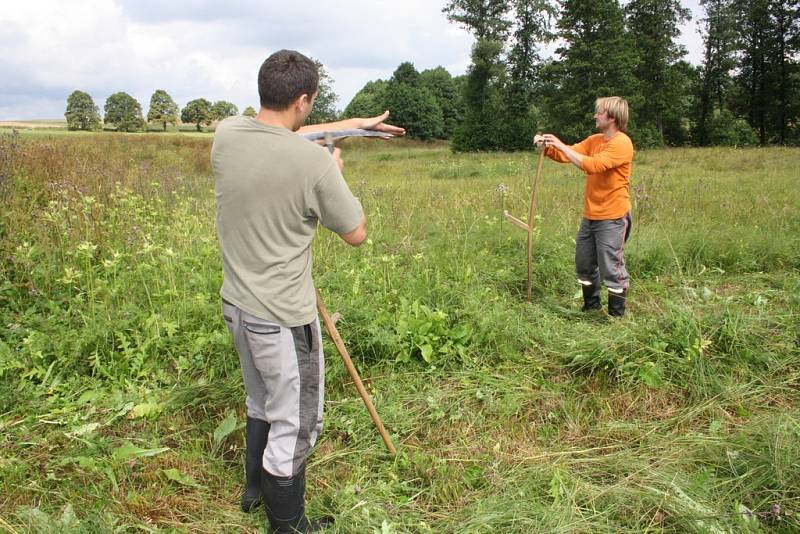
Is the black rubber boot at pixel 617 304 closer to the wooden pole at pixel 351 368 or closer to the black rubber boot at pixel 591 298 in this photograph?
the black rubber boot at pixel 591 298

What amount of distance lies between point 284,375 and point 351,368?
20.1 inches

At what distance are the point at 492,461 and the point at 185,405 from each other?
6.18 ft

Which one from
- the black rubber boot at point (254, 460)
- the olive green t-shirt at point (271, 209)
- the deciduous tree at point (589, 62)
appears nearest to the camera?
the olive green t-shirt at point (271, 209)

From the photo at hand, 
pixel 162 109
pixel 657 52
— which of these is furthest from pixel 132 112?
pixel 657 52

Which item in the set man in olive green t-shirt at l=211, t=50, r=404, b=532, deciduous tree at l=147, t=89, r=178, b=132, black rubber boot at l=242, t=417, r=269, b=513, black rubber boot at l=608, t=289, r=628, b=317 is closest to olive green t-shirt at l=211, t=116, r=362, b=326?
man in olive green t-shirt at l=211, t=50, r=404, b=532

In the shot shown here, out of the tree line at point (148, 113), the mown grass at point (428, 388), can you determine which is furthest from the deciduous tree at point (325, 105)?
the mown grass at point (428, 388)

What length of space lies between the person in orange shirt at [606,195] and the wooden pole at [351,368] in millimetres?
2552

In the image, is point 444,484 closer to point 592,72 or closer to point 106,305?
point 106,305

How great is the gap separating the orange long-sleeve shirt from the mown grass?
3.09 ft

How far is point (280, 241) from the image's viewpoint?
6.67ft

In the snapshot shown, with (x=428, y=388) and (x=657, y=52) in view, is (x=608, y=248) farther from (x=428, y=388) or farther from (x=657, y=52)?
(x=657, y=52)

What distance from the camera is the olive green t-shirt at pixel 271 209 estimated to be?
1.93m

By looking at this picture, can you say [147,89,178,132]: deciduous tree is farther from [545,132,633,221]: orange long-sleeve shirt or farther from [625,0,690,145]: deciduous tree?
[545,132,633,221]: orange long-sleeve shirt

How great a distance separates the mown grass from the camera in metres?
2.54
